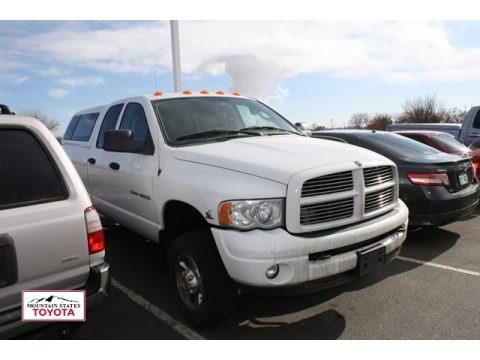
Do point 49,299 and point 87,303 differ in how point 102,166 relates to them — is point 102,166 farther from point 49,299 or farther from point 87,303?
point 49,299

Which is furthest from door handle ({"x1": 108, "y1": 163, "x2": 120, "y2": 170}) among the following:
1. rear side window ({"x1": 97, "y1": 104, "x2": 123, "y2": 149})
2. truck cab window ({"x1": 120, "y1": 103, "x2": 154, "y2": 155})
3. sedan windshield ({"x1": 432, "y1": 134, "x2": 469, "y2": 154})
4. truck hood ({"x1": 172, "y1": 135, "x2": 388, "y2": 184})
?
sedan windshield ({"x1": 432, "y1": 134, "x2": 469, "y2": 154})

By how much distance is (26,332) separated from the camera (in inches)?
84.0

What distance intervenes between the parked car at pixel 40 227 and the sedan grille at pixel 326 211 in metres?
1.40

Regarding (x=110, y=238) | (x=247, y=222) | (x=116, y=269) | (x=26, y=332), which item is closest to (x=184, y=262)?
(x=247, y=222)

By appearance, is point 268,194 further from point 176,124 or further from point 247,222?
point 176,124

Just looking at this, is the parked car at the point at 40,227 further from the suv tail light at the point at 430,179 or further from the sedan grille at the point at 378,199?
the suv tail light at the point at 430,179

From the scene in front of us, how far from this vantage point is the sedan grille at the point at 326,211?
267 cm

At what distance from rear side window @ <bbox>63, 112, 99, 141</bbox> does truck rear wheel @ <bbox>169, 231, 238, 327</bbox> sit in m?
3.19

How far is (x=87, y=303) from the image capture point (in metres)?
2.39

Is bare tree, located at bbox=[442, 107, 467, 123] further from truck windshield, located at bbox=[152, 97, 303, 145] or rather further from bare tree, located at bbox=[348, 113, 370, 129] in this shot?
truck windshield, located at bbox=[152, 97, 303, 145]

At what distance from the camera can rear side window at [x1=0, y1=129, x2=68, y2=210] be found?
2.19 metres

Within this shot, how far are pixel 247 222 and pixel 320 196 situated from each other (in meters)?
0.56

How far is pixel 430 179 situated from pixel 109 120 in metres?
4.09

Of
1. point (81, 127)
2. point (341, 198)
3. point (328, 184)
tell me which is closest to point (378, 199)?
point (341, 198)
